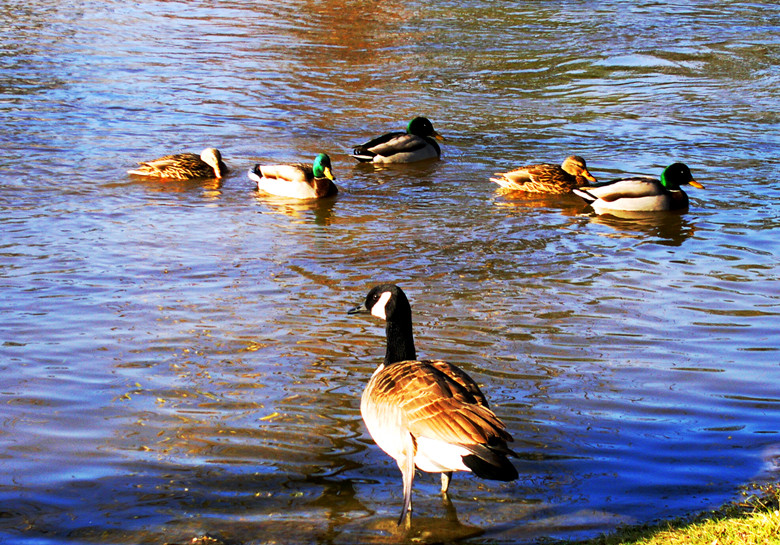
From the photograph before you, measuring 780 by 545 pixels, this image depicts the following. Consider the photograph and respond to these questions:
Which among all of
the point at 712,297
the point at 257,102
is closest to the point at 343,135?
the point at 257,102

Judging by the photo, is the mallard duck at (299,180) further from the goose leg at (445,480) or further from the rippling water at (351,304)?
the goose leg at (445,480)

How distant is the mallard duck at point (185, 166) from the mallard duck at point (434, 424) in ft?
29.4

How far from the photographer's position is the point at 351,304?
29.0ft

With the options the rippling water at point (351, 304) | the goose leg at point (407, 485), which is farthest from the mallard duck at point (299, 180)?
the goose leg at point (407, 485)

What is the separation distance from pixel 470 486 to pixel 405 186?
9210 mm

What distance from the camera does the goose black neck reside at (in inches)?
250

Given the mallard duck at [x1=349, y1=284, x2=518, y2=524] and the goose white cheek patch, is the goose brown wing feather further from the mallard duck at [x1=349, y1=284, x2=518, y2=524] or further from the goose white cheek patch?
the goose white cheek patch

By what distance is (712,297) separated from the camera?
359 inches

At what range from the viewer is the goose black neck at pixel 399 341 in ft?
20.8

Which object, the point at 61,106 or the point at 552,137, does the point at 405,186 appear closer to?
the point at 552,137

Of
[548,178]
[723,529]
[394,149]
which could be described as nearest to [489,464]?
[723,529]

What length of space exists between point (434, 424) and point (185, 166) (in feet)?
32.8

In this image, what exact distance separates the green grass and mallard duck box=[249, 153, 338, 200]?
924cm

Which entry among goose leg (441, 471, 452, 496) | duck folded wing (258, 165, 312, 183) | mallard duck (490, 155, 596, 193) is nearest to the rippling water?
goose leg (441, 471, 452, 496)
